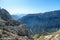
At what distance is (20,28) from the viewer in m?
63.8

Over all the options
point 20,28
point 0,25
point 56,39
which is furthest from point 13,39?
point 56,39

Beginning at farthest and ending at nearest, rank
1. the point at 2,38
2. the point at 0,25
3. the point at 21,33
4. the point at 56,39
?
the point at 56,39, the point at 21,33, the point at 0,25, the point at 2,38

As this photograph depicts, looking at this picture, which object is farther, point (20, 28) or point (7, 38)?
point (20, 28)

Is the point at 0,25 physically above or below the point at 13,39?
above

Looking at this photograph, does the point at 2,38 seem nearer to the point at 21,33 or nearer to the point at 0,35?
the point at 0,35

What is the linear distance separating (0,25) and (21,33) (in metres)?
9.76

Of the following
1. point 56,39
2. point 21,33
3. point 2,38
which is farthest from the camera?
point 56,39

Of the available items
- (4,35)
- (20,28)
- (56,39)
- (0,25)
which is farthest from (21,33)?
(56,39)

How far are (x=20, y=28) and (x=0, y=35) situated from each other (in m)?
22.1

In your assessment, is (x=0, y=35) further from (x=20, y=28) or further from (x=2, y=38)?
(x=20, y=28)

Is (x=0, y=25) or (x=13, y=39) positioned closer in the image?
(x=13, y=39)

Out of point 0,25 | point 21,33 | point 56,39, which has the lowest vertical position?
point 56,39

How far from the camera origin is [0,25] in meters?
56.5

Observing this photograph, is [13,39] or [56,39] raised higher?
[13,39]
